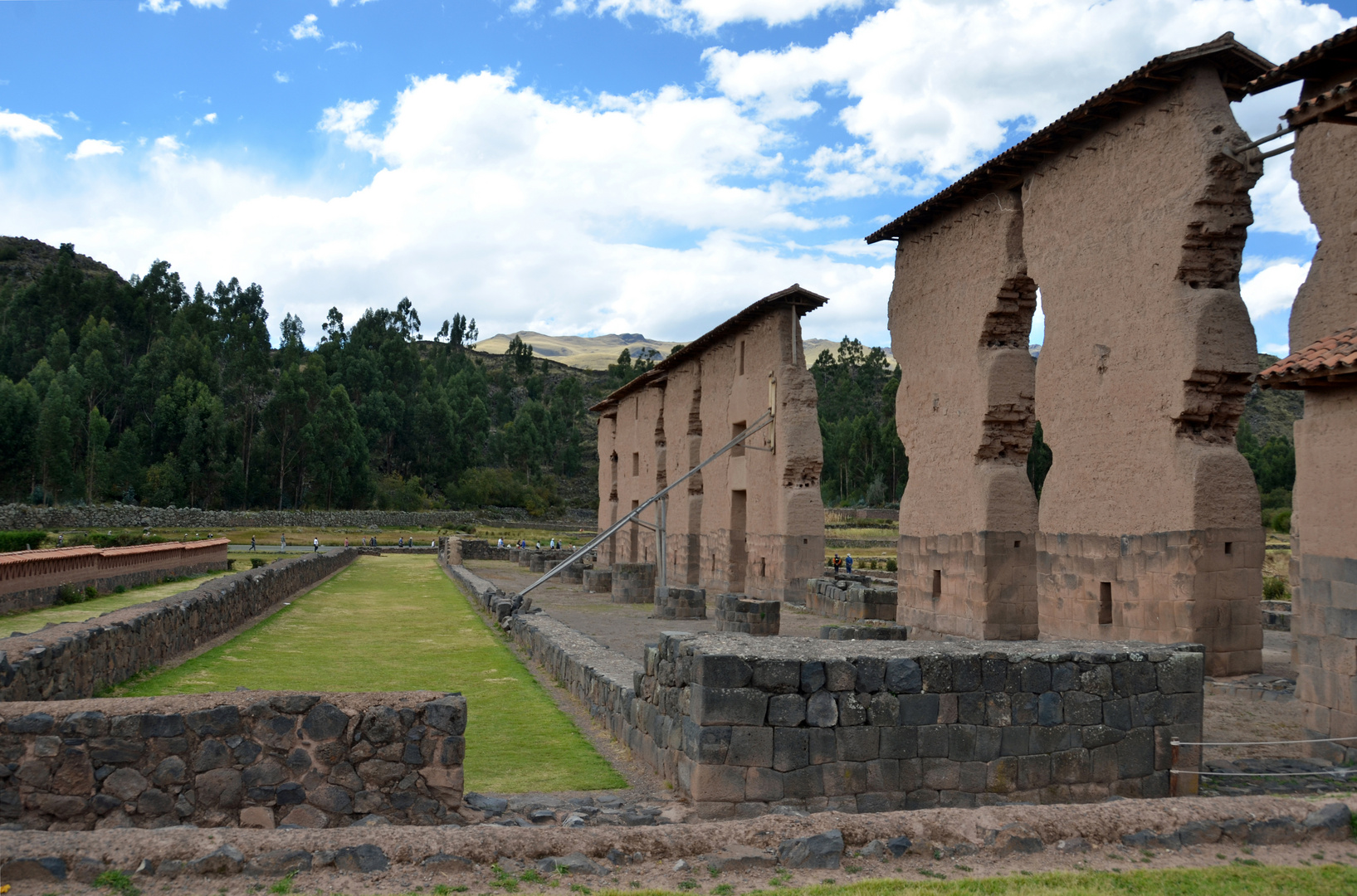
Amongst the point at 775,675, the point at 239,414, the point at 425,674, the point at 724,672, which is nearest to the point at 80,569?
the point at 425,674

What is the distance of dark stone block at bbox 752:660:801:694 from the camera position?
6.45 meters

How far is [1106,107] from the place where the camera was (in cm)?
1268

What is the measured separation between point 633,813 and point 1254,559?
9204 mm

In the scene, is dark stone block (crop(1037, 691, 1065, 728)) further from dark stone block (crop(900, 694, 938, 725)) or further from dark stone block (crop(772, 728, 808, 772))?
dark stone block (crop(772, 728, 808, 772))

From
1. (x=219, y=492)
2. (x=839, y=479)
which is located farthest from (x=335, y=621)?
(x=839, y=479)

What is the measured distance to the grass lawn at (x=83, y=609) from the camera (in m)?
14.1

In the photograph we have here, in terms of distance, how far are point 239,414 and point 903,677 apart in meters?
82.9

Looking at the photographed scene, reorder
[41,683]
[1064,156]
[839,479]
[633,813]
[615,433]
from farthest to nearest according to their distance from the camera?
1. [839,479]
2. [615,433]
3. [1064,156]
4. [41,683]
5. [633,813]

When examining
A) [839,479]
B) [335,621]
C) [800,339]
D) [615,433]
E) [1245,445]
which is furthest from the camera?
[839,479]

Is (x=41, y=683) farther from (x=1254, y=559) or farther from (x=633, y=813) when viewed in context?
(x=1254, y=559)

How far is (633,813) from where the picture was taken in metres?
6.17

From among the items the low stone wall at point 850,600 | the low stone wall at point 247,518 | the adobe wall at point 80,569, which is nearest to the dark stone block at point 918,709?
the low stone wall at point 850,600

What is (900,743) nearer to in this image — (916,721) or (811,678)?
(916,721)

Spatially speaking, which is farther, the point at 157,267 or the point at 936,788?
the point at 157,267
